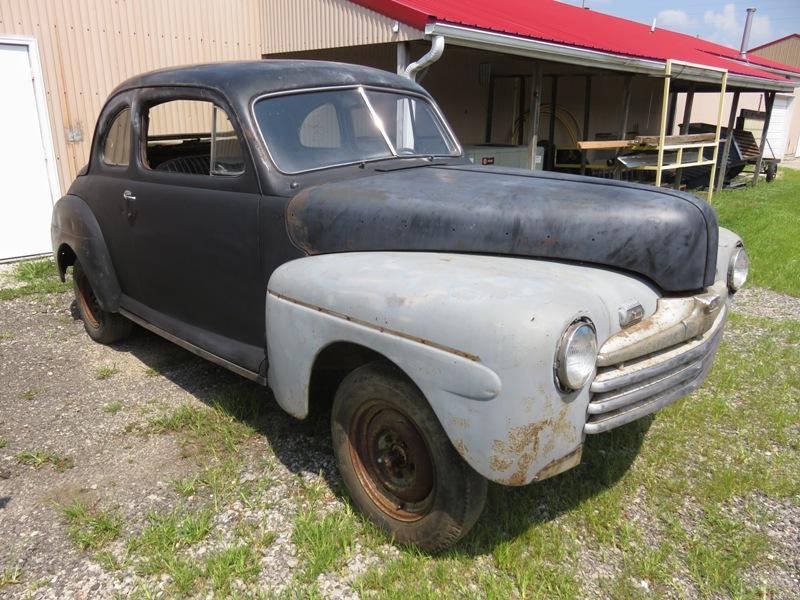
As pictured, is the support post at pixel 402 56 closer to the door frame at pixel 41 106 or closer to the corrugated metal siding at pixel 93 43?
the corrugated metal siding at pixel 93 43

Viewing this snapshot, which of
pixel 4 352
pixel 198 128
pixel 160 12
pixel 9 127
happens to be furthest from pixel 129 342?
pixel 160 12

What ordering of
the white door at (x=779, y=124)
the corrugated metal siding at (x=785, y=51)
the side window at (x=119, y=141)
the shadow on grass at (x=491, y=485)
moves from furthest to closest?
1. the corrugated metal siding at (x=785, y=51)
2. the white door at (x=779, y=124)
3. the side window at (x=119, y=141)
4. the shadow on grass at (x=491, y=485)

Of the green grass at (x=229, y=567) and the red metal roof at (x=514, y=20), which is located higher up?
the red metal roof at (x=514, y=20)

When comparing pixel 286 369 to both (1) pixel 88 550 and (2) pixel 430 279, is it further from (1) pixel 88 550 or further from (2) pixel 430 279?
(1) pixel 88 550

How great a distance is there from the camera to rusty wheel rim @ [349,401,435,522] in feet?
8.08

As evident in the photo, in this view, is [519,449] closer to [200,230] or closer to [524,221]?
[524,221]

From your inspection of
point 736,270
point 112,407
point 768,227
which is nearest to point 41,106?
point 112,407

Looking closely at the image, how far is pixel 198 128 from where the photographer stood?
379cm

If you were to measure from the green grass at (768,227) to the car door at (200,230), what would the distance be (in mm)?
5428

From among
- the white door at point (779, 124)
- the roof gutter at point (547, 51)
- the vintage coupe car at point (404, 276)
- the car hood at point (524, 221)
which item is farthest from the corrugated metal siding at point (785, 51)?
the car hood at point (524, 221)

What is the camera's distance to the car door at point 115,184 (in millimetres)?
3959

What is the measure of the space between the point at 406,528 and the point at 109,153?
3.15 m

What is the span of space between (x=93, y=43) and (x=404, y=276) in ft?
22.5

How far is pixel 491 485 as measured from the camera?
9.91 ft
